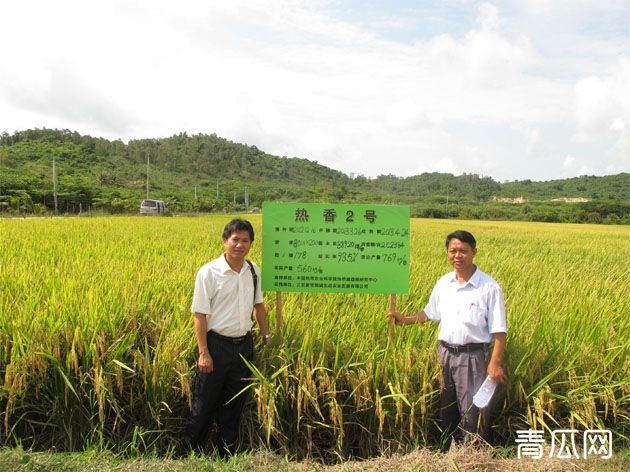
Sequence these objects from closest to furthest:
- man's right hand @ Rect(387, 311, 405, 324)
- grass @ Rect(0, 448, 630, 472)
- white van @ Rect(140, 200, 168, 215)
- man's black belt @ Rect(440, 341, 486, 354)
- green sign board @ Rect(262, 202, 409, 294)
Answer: grass @ Rect(0, 448, 630, 472)
man's black belt @ Rect(440, 341, 486, 354)
man's right hand @ Rect(387, 311, 405, 324)
green sign board @ Rect(262, 202, 409, 294)
white van @ Rect(140, 200, 168, 215)

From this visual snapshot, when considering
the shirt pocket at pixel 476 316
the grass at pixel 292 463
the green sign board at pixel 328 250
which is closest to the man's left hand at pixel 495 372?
the shirt pocket at pixel 476 316

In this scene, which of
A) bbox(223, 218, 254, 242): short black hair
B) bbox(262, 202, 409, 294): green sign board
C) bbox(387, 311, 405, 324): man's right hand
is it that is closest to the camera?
bbox(223, 218, 254, 242): short black hair

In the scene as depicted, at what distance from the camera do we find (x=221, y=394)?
255cm

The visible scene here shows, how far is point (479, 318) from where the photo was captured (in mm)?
2289

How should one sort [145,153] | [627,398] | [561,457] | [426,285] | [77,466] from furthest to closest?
[145,153] < [426,285] < [627,398] < [561,457] < [77,466]

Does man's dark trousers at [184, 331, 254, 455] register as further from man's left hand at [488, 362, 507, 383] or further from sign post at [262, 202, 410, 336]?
man's left hand at [488, 362, 507, 383]

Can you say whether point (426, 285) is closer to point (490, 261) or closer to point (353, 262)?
point (353, 262)

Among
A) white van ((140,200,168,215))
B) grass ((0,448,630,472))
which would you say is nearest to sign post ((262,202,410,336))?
grass ((0,448,630,472))

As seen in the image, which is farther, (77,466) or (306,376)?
(306,376)

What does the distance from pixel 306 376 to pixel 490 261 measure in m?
5.41

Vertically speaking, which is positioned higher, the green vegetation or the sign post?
the green vegetation

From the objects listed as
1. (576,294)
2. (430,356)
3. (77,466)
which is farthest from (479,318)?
(576,294)

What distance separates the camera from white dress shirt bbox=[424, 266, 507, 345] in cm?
226

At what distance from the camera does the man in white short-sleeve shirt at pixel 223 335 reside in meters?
2.36
